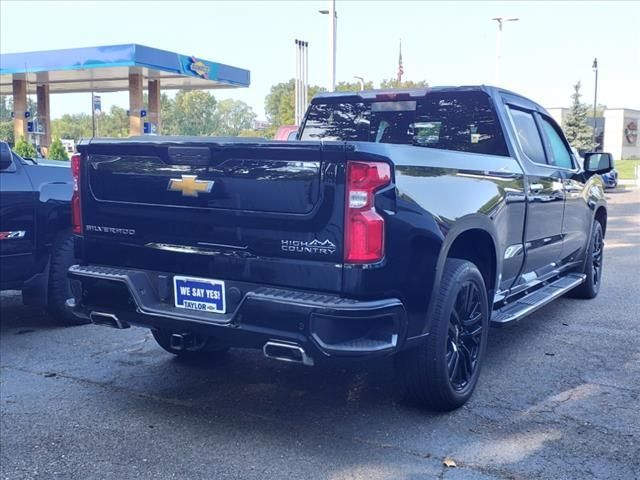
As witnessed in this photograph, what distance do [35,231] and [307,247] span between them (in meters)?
3.44

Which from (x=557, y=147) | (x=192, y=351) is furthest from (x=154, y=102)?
(x=192, y=351)

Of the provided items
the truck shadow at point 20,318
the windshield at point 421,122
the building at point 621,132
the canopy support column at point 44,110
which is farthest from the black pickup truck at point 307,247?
the building at point 621,132

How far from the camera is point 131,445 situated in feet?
12.1

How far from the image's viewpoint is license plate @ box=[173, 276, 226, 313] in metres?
3.59

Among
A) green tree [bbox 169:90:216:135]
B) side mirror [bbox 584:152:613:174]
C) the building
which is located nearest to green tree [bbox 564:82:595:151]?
the building

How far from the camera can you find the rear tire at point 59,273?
19.6 ft

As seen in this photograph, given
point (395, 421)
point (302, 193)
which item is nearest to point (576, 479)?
point (395, 421)

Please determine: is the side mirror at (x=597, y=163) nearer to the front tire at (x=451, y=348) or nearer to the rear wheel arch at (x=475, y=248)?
the rear wheel arch at (x=475, y=248)

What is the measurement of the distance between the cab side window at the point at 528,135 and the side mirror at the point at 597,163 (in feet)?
3.62

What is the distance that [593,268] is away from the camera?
725 cm

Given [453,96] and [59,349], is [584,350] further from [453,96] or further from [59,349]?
[59,349]

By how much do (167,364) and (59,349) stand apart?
1027mm

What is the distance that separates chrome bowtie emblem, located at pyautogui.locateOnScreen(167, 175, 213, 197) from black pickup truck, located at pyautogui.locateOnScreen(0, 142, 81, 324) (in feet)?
8.56

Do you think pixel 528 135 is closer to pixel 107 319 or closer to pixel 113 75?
pixel 107 319
